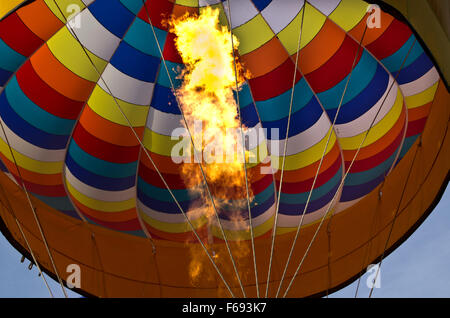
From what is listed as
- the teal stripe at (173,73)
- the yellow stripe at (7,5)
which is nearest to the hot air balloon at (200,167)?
the teal stripe at (173,73)

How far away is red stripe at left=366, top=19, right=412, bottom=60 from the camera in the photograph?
3910 mm

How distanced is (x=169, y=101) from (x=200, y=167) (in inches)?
31.1

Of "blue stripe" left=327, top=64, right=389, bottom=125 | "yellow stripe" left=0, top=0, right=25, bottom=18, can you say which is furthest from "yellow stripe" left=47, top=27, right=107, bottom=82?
"blue stripe" left=327, top=64, right=389, bottom=125

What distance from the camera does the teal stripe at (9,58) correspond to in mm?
3963

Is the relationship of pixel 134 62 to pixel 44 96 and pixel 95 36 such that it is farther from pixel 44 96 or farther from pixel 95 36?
pixel 44 96

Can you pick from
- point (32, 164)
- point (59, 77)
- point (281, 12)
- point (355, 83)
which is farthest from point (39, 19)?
point (355, 83)

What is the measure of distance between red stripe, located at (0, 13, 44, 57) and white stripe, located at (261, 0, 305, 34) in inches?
78.1

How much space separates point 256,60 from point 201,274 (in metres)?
2.20

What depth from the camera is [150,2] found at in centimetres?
408

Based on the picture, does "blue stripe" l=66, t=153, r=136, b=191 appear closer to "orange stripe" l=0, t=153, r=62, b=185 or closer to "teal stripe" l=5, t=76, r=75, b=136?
"orange stripe" l=0, t=153, r=62, b=185

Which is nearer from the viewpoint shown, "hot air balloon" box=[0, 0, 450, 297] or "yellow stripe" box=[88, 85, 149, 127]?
"hot air balloon" box=[0, 0, 450, 297]

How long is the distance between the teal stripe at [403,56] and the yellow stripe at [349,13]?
1.40 feet
